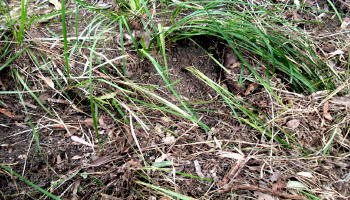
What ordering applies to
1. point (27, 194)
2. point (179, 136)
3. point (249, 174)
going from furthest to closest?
point (179, 136) → point (249, 174) → point (27, 194)

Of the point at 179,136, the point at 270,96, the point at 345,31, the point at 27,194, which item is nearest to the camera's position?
the point at 27,194

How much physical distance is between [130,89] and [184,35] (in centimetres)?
52

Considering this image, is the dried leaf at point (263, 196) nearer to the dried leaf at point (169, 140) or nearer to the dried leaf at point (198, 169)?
the dried leaf at point (198, 169)

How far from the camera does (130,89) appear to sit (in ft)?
5.08

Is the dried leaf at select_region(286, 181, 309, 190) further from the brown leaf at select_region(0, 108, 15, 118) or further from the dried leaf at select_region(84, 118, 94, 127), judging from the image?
the brown leaf at select_region(0, 108, 15, 118)

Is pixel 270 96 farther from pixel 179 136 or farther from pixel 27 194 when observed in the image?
pixel 27 194

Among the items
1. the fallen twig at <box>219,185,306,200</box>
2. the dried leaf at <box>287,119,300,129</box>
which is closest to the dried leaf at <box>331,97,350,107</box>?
the dried leaf at <box>287,119,300,129</box>

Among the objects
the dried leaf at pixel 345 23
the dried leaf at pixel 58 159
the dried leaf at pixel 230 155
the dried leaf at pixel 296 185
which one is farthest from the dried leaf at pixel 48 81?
the dried leaf at pixel 345 23

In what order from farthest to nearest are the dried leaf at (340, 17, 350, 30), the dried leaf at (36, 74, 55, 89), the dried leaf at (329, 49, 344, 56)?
the dried leaf at (340, 17, 350, 30) → the dried leaf at (329, 49, 344, 56) → the dried leaf at (36, 74, 55, 89)

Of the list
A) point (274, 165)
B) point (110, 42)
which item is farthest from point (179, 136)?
point (110, 42)

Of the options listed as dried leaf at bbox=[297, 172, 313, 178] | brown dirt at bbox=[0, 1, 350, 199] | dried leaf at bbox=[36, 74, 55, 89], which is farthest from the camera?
dried leaf at bbox=[36, 74, 55, 89]

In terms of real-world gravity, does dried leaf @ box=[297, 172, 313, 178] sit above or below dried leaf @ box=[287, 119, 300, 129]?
below

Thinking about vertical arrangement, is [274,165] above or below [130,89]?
below

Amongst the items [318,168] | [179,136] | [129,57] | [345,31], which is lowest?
[318,168]
